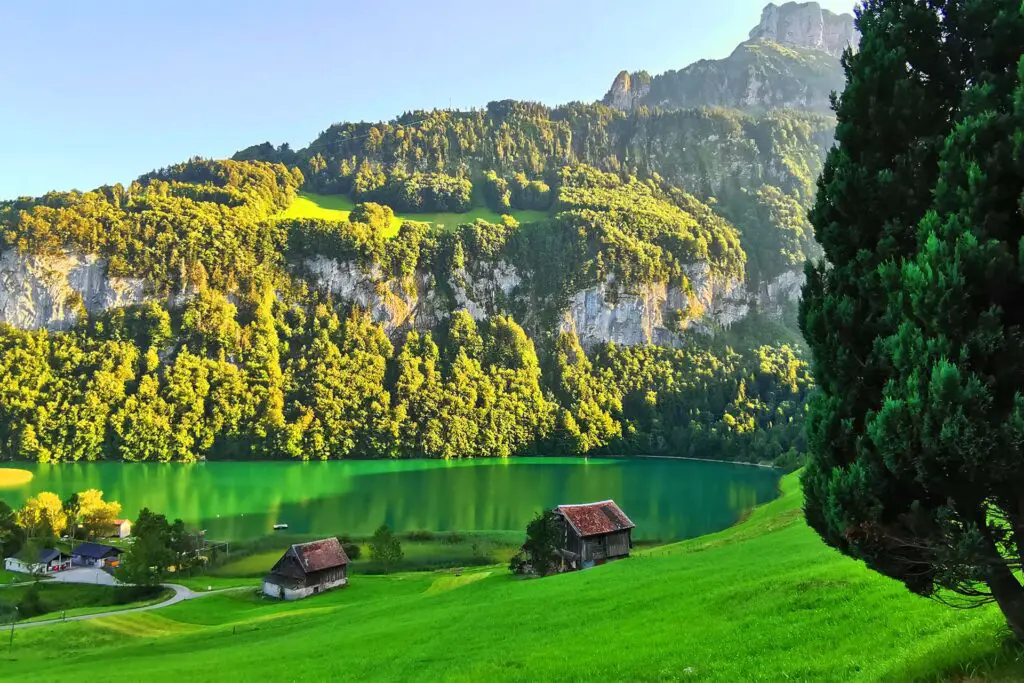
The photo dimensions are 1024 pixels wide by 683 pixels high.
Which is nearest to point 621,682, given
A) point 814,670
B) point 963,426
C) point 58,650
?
point 814,670

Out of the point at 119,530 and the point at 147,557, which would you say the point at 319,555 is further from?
the point at 119,530

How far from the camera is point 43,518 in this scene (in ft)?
217

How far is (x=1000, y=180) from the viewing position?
6312 mm

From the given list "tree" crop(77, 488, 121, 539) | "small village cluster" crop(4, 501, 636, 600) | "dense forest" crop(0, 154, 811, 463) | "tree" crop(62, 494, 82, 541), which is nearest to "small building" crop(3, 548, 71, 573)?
"tree" crop(62, 494, 82, 541)

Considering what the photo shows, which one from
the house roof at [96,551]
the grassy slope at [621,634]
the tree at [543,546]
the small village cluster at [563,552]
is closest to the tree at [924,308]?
the grassy slope at [621,634]

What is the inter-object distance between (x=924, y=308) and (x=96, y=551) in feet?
247

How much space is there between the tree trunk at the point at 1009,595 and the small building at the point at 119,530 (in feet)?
280

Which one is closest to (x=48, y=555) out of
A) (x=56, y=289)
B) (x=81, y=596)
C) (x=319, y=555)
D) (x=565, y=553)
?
(x=81, y=596)

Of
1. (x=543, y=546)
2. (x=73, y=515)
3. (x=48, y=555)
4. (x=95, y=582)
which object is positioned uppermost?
(x=543, y=546)

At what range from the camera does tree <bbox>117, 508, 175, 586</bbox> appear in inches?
1969

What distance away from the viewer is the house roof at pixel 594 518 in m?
46.0

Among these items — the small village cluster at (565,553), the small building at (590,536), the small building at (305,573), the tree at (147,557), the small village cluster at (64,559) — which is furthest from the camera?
the small village cluster at (64,559)

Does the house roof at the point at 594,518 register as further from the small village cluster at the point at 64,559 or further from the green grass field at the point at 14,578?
the green grass field at the point at 14,578

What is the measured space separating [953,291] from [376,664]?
1719 cm
